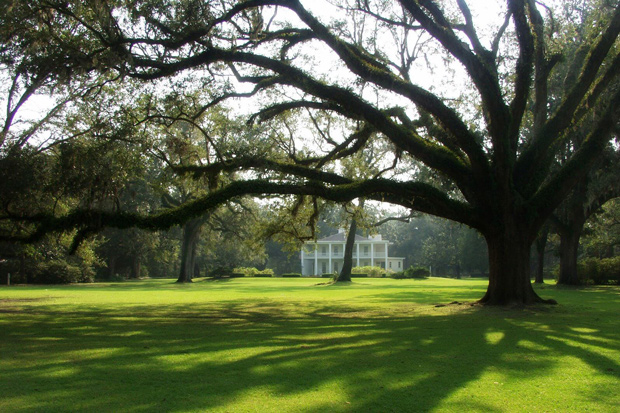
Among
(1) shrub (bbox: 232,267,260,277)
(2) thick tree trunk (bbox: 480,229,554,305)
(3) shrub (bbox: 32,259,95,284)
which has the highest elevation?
(2) thick tree trunk (bbox: 480,229,554,305)

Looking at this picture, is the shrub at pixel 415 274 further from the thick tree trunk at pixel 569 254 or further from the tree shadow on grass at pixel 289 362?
the tree shadow on grass at pixel 289 362

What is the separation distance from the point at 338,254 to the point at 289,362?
243 feet

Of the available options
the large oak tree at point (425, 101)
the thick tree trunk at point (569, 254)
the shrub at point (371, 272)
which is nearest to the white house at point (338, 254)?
the shrub at point (371, 272)

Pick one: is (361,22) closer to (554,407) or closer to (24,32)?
(24,32)

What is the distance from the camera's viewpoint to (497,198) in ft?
45.5

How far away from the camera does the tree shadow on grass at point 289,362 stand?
4594 mm

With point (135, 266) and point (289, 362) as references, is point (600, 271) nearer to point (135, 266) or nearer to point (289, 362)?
point (289, 362)

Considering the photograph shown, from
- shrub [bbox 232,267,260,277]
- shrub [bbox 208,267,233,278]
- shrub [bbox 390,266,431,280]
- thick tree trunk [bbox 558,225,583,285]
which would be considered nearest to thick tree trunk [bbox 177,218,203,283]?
shrub [bbox 208,267,233,278]

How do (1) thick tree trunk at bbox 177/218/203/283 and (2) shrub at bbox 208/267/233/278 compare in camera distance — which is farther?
(2) shrub at bbox 208/267/233/278

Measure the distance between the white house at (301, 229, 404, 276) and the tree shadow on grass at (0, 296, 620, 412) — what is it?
66196 millimetres

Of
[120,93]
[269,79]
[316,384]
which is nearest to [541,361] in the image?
[316,384]

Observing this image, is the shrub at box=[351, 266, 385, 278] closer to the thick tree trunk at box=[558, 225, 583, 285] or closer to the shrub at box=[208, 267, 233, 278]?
the shrub at box=[208, 267, 233, 278]

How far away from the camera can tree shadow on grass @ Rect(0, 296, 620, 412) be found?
15.1ft

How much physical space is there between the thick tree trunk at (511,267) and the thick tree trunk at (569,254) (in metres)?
17.0
